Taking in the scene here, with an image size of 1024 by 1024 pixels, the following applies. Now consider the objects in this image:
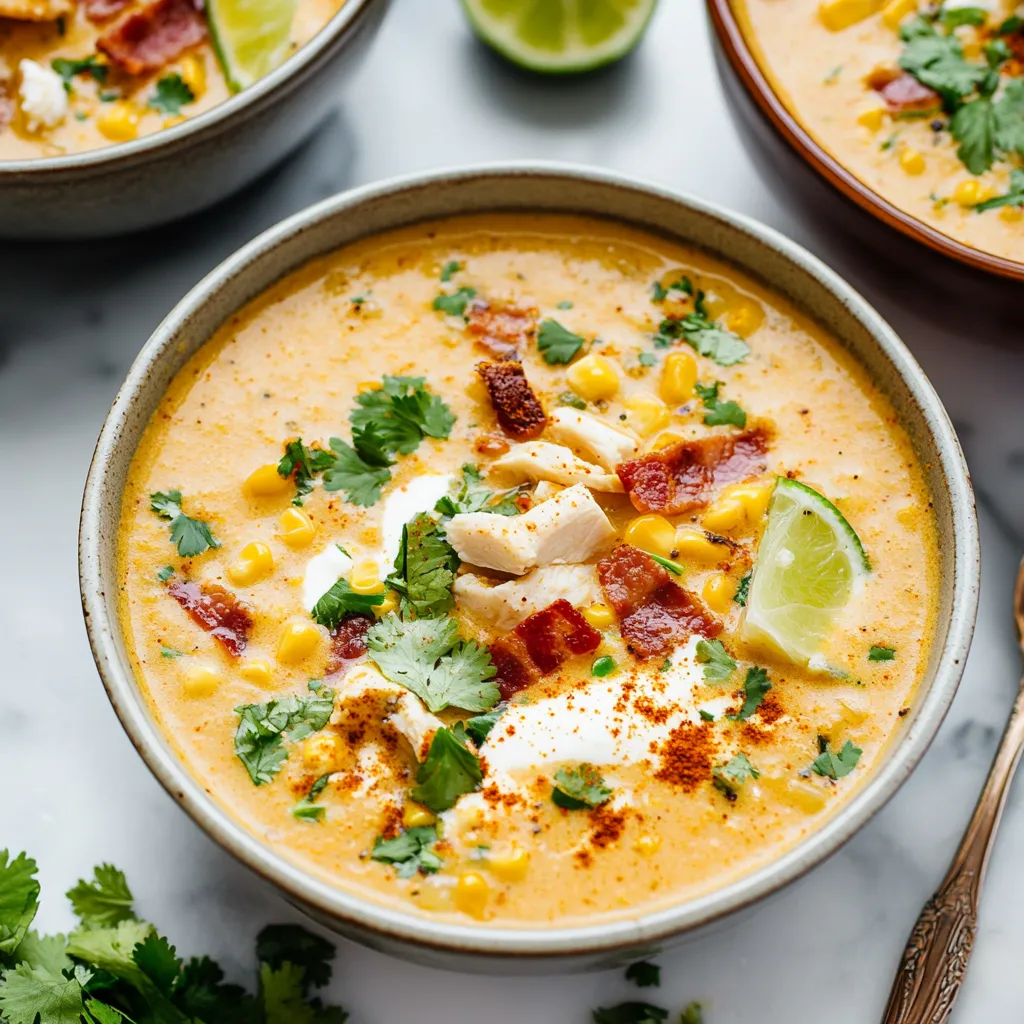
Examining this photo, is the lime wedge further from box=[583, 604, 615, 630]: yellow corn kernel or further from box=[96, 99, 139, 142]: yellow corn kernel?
box=[583, 604, 615, 630]: yellow corn kernel

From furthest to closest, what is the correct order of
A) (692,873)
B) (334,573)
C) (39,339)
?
1. (39,339)
2. (334,573)
3. (692,873)

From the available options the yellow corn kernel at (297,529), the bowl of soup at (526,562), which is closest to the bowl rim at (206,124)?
the bowl of soup at (526,562)

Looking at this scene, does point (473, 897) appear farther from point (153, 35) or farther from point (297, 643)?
point (153, 35)

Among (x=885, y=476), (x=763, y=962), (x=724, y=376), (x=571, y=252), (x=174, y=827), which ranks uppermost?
(x=571, y=252)

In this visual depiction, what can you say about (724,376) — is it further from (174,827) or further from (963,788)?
(174,827)

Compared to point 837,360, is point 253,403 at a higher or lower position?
higher

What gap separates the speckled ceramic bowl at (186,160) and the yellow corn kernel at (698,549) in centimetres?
161

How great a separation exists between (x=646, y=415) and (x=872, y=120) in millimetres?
1269

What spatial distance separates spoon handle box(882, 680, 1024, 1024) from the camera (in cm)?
336

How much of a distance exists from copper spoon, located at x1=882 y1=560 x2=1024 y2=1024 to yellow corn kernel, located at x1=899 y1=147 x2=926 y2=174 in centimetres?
164

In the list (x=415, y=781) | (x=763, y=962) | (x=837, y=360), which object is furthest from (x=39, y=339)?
(x=763, y=962)

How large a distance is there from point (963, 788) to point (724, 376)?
4.19 ft

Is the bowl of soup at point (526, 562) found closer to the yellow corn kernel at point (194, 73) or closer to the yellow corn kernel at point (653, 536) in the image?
the yellow corn kernel at point (653, 536)

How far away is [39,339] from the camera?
4031 millimetres
